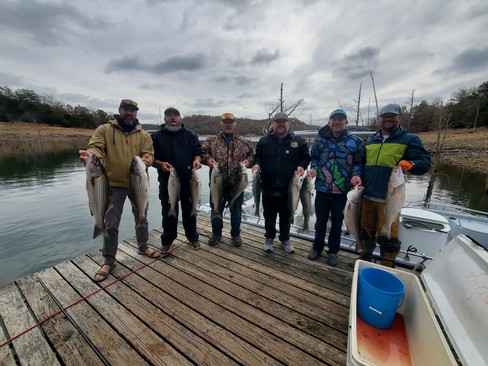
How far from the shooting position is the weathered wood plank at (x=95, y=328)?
2.21m

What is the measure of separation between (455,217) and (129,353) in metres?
7.50

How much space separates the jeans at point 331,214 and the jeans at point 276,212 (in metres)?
0.52

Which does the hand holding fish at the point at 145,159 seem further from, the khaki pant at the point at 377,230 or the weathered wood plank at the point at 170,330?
the khaki pant at the point at 377,230

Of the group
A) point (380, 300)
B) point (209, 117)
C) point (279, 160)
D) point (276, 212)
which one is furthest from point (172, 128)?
point (209, 117)

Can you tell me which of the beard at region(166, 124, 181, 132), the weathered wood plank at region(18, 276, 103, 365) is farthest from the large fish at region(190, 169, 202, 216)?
the weathered wood plank at region(18, 276, 103, 365)

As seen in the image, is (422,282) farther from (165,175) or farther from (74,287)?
(74,287)

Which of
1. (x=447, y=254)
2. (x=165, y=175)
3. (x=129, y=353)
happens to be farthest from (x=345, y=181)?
(x=129, y=353)

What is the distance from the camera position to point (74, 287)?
10.5ft

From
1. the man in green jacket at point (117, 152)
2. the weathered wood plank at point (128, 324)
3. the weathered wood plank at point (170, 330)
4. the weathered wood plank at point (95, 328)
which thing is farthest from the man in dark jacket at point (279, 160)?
the weathered wood plank at point (95, 328)

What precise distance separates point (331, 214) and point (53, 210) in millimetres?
12101

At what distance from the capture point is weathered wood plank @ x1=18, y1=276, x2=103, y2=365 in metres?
2.20

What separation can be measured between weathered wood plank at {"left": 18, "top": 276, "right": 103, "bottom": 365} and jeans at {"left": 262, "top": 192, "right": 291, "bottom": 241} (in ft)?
9.40

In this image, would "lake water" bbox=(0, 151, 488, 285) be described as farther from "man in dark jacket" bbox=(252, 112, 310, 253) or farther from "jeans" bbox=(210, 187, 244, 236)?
"man in dark jacket" bbox=(252, 112, 310, 253)

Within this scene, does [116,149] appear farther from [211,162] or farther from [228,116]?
[228,116]
